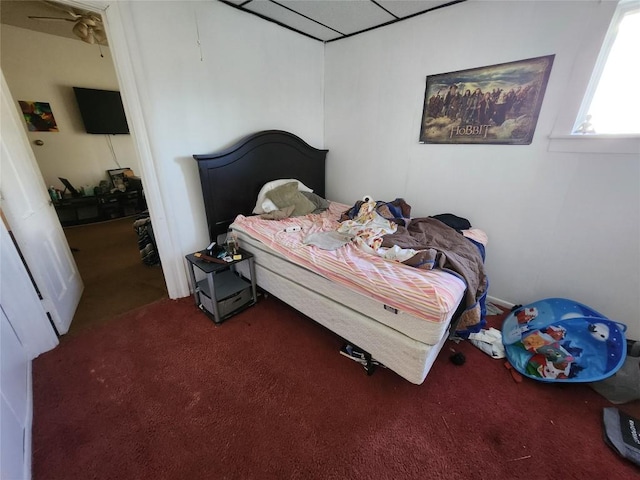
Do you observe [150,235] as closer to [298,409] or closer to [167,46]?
[167,46]

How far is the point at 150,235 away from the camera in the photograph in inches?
114

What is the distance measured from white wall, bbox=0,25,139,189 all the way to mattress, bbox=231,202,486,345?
3.56 m

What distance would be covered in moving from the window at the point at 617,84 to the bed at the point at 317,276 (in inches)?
56.7

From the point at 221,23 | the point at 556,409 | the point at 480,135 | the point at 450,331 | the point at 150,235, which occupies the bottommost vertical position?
the point at 556,409

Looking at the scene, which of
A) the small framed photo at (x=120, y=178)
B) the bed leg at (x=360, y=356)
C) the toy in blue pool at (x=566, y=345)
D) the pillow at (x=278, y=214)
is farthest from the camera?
the small framed photo at (x=120, y=178)

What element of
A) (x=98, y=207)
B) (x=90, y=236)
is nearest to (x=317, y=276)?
(x=90, y=236)

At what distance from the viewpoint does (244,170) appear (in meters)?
2.45

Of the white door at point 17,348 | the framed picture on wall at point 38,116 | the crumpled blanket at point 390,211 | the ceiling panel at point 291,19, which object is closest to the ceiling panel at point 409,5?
the ceiling panel at point 291,19

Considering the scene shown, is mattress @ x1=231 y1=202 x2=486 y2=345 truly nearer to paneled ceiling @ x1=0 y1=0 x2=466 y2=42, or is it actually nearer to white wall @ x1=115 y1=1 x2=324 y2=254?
white wall @ x1=115 y1=1 x2=324 y2=254

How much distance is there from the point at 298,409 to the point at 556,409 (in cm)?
142

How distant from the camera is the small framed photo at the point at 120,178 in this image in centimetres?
477

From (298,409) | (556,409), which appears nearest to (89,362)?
(298,409)

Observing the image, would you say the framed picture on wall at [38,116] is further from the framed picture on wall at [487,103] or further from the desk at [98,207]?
the framed picture on wall at [487,103]

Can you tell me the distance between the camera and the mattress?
1.29m
